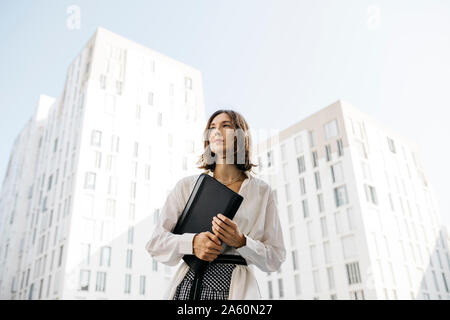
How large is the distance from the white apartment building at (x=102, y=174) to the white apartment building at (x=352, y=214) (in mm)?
9863

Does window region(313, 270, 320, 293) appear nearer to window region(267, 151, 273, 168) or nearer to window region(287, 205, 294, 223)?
window region(287, 205, 294, 223)

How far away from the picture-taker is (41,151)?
4241cm

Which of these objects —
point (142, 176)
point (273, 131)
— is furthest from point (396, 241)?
point (142, 176)

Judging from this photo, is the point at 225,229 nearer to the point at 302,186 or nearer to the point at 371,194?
the point at 371,194

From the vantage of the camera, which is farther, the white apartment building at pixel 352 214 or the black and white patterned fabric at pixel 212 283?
the white apartment building at pixel 352 214

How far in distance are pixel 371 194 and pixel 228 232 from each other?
3679cm

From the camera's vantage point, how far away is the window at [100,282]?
2950 centimetres

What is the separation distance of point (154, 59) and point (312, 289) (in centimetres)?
2656

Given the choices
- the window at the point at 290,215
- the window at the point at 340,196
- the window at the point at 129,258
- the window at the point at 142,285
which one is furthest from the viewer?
the window at the point at 290,215

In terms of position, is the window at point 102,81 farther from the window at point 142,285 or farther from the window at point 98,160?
the window at point 142,285

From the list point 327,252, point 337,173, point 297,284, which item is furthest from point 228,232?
point 297,284

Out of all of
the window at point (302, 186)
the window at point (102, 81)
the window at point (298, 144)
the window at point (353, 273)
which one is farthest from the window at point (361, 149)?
the window at point (102, 81)

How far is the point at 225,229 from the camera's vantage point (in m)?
1.32
